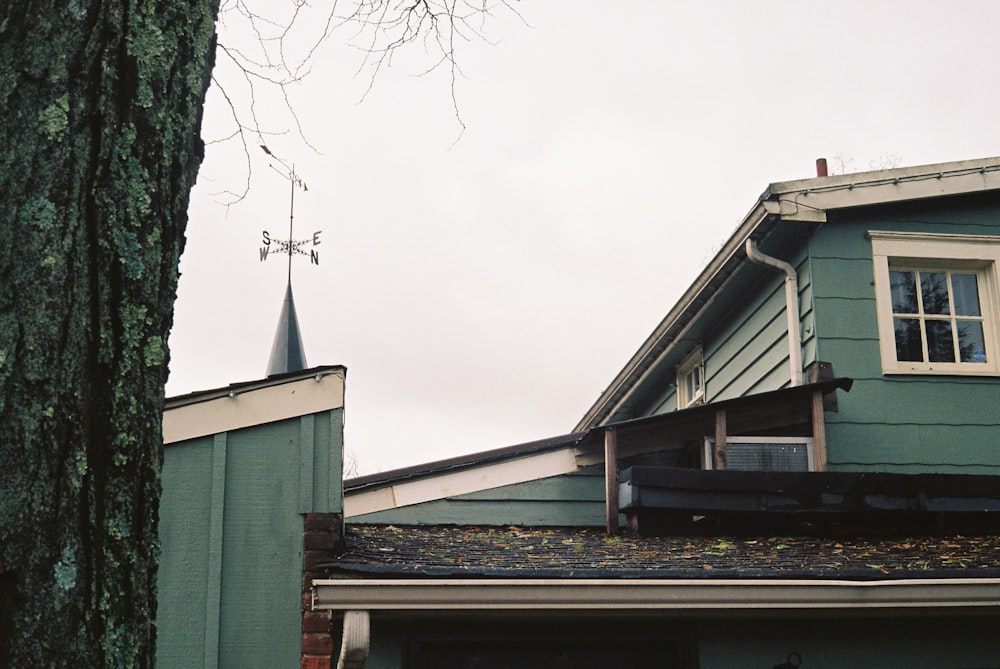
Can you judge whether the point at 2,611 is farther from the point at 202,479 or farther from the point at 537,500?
the point at 537,500

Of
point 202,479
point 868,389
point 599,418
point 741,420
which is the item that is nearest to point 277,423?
point 202,479

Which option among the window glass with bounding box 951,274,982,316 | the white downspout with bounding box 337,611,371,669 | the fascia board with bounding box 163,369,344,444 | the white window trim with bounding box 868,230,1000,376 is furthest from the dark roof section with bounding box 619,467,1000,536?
the white downspout with bounding box 337,611,371,669

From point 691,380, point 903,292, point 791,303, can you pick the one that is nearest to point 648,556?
point 791,303

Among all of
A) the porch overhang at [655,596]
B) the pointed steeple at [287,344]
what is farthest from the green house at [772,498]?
the pointed steeple at [287,344]

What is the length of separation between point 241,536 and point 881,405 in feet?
16.5

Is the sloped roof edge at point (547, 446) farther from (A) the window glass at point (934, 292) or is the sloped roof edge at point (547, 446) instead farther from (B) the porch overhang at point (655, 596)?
(B) the porch overhang at point (655, 596)

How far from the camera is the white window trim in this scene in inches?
343

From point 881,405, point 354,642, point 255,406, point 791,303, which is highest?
point 791,303

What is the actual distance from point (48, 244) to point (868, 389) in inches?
300

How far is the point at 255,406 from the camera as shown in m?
6.58

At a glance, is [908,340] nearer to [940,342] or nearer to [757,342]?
[940,342]

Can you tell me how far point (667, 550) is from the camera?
6941 millimetres

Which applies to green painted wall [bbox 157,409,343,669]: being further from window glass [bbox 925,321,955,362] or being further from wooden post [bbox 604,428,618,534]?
window glass [bbox 925,321,955,362]

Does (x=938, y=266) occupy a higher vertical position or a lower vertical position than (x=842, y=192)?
lower
